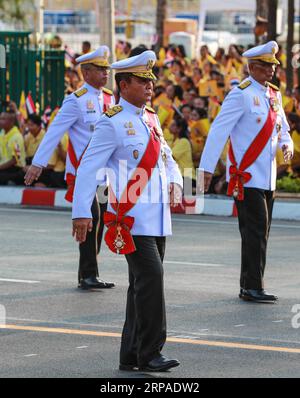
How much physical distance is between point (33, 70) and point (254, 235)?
34.5ft

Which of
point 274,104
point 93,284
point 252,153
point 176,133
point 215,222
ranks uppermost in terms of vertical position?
point 274,104

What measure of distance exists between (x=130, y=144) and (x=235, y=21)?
44189 millimetres

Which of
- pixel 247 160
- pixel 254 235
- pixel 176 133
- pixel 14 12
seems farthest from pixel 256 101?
pixel 14 12

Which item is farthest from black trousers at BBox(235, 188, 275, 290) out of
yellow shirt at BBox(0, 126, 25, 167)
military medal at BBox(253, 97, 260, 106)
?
yellow shirt at BBox(0, 126, 25, 167)

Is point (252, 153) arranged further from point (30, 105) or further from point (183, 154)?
point (30, 105)

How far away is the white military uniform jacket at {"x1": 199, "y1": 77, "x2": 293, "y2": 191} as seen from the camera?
10.6 metres

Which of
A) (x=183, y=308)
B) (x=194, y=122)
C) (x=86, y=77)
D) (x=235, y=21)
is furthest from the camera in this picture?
(x=235, y=21)

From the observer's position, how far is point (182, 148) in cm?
1836

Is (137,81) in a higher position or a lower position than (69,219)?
higher

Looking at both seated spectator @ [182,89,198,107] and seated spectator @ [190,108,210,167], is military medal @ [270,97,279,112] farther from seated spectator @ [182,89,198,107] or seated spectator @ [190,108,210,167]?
seated spectator @ [182,89,198,107]

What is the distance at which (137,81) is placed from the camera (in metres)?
7.99

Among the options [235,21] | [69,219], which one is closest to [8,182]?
[69,219]

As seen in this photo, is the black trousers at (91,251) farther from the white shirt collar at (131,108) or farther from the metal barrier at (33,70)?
the metal barrier at (33,70)

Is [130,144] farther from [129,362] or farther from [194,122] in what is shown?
[194,122]
